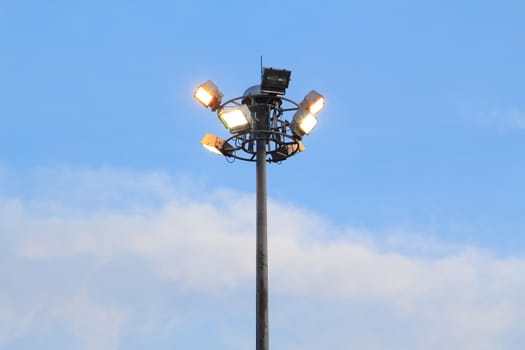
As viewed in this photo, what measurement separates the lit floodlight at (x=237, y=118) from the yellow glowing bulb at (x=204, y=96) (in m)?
0.64

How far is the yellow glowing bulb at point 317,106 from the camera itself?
14906mm

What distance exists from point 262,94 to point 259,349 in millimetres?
4863

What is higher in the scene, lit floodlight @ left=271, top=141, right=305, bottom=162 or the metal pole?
lit floodlight @ left=271, top=141, right=305, bottom=162

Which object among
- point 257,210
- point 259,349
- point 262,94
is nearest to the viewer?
Result: point 259,349

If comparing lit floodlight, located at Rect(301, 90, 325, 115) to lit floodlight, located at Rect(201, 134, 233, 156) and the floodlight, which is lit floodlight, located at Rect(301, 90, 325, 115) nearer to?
the floodlight

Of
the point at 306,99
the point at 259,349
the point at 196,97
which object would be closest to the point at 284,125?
the point at 306,99

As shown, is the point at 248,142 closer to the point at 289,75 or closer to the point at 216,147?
the point at 216,147

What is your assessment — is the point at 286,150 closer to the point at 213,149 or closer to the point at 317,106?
the point at 317,106

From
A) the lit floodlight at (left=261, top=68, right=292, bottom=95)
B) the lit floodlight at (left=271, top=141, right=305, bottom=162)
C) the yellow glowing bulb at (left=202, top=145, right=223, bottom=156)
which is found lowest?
the yellow glowing bulb at (left=202, top=145, right=223, bottom=156)

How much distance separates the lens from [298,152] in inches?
603

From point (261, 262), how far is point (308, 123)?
299 cm

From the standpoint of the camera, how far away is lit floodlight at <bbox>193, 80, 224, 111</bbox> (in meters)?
14.8

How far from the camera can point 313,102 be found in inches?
589

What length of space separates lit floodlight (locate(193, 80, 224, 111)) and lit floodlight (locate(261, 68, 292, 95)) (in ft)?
3.08
